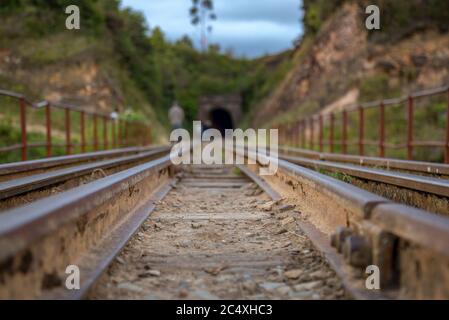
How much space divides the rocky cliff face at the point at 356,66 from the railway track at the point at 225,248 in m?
18.5

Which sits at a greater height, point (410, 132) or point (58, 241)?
point (410, 132)

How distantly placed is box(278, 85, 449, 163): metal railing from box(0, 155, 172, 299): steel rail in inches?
222

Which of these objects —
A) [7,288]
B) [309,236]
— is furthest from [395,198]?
[7,288]

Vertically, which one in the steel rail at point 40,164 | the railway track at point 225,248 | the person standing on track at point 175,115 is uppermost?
the person standing on track at point 175,115

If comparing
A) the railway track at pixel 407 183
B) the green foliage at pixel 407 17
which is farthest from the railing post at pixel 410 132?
the green foliage at pixel 407 17

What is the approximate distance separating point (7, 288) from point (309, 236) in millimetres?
2128

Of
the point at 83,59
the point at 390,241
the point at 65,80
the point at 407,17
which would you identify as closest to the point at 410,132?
the point at 390,241

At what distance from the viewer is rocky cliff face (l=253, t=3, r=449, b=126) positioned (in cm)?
2278

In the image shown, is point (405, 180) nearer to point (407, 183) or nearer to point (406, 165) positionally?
point (407, 183)

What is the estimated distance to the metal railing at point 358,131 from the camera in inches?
337

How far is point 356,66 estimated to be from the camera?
2675 cm

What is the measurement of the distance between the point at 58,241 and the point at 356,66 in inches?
1029

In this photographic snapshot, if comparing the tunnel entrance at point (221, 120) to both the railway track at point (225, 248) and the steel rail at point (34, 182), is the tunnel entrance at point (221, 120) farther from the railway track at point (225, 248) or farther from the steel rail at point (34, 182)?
the railway track at point (225, 248)

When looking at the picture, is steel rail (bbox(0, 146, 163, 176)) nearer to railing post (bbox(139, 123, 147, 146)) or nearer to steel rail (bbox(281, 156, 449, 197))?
steel rail (bbox(281, 156, 449, 197))
